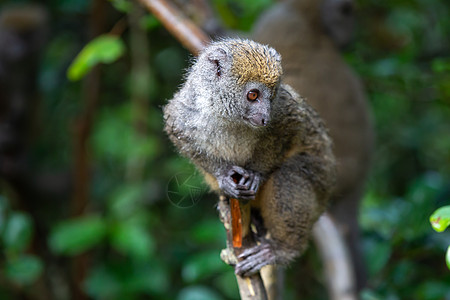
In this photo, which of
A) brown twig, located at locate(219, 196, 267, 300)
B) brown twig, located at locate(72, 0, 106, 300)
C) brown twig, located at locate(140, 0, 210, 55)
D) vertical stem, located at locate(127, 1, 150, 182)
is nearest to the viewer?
brown twig, located at locate(219, 196, 267, 300)

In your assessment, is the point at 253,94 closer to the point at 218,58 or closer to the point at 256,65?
the point at 256,65

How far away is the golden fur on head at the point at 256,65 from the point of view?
2.51 m

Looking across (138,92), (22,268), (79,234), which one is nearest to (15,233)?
(22,268)

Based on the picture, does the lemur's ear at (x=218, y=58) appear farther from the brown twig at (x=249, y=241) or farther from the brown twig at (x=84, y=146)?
the brown twig at (x=84, y=146)

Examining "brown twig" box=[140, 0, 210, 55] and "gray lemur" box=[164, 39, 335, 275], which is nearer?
"gray lemur" box=[164, 39, 335, 275]

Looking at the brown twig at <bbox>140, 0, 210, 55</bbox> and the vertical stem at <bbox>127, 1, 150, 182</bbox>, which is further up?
the vertical stem at <bbox>127, 1, 150, 182</bbox>

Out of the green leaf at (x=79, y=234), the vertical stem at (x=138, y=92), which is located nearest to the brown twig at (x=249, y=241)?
the vertical stem at (x=138, y=92)

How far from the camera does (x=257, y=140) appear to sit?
2809 mm

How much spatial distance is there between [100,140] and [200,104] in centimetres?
347

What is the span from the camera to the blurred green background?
4.23m

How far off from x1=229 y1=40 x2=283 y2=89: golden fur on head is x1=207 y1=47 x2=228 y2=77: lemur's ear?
6 centimetres

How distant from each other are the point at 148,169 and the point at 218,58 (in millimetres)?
3413

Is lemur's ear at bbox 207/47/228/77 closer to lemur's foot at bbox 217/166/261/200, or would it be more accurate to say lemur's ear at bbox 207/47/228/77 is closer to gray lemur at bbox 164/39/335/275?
gray lemur at bbox 164/39/335/275

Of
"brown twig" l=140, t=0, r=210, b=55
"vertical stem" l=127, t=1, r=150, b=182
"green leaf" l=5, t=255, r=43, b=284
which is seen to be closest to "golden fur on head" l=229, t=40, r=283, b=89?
"brown twig" l=140, t=0, r=210, b=55
